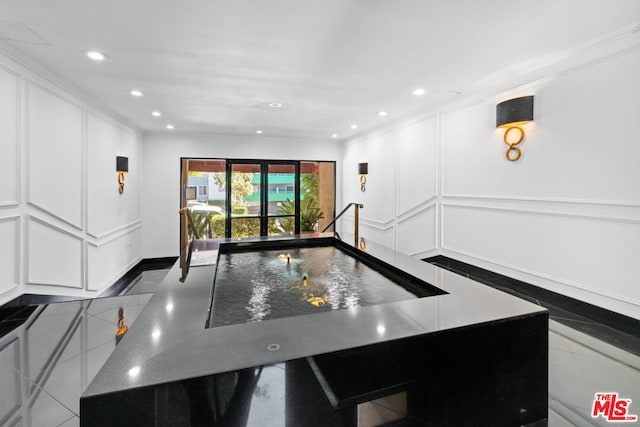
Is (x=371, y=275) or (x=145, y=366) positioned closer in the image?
(x=145, y=366)

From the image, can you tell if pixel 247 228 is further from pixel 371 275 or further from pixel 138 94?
pixel 371 275

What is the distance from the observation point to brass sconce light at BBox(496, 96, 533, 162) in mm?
3043

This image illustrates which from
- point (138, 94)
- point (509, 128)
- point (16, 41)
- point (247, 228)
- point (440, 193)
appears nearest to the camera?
point (16, 41)

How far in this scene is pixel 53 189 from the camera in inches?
121

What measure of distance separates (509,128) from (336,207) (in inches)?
178

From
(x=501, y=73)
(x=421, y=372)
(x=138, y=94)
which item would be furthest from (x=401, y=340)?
(x=138, y=94)

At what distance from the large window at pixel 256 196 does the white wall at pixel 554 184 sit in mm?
3027

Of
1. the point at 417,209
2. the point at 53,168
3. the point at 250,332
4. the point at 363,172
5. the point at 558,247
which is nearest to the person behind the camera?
the point at 250,332

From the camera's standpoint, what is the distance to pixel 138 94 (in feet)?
11.9

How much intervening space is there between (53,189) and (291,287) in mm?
2705

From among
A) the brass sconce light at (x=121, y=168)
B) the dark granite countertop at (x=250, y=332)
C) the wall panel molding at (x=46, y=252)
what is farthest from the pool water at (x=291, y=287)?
the brass sconce light at (x=121, y=168)

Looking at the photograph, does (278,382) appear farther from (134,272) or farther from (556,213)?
(134,272)

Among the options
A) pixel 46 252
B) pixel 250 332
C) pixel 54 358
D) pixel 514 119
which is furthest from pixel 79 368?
pixel 514 119

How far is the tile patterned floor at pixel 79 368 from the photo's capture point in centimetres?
169
